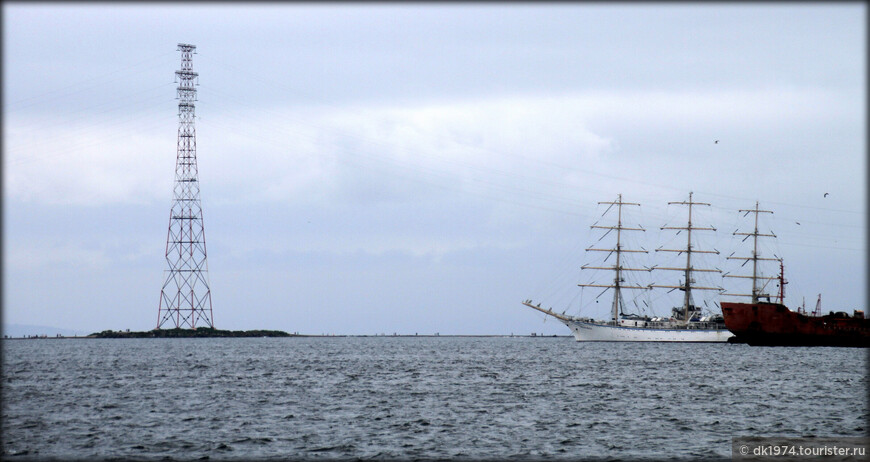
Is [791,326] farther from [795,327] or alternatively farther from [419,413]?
[419,413]

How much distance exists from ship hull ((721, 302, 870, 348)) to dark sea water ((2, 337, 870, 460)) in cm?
5422

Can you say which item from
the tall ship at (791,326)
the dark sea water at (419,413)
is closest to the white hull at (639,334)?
the tall ship at (791,326)

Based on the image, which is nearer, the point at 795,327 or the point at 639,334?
the point at 795,327

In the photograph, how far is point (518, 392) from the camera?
5212 cm

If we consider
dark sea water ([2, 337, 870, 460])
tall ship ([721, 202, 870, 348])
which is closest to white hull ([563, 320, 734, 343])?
tall ship ([721, 202, 870, 348])

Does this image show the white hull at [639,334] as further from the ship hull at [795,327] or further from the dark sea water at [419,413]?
the dark sea water at [419,413]

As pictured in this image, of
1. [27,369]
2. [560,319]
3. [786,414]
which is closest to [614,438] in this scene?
[786,414]

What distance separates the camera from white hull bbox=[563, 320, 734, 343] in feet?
Answer: 518

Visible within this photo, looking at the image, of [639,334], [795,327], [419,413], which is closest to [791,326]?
[795,327]

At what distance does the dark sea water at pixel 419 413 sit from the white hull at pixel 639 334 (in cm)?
8959

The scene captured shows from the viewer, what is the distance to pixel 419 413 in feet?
137

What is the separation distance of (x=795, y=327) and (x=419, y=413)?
313 feet

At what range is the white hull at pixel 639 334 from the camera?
158m

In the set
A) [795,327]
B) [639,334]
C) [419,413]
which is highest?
[795,327]
